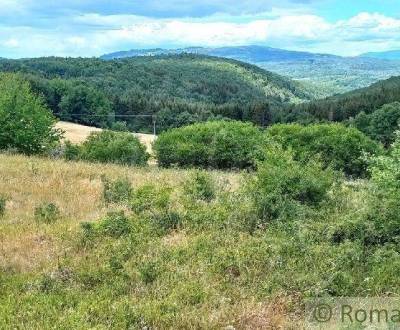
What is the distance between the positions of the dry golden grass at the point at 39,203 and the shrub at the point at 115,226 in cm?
54

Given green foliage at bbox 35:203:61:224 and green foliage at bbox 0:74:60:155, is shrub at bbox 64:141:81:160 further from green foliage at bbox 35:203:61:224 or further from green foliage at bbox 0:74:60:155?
green foliage at bbox 35:203:61:224

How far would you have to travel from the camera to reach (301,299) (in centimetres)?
602

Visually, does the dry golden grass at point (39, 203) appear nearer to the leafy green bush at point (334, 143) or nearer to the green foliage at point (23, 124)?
the green foliage at point (23, 124)

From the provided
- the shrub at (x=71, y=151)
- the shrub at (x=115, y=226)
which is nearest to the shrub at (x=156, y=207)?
the shrub at (x=115, y=226)

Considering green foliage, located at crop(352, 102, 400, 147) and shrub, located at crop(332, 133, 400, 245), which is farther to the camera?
green foliage, located at crop(352, 102, 400, 147)

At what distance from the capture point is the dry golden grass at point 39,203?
7.64 metres

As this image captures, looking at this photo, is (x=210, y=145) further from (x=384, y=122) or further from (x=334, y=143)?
(x=384, y=122)

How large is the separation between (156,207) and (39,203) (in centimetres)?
336

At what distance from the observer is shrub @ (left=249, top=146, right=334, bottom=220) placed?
9.40 m

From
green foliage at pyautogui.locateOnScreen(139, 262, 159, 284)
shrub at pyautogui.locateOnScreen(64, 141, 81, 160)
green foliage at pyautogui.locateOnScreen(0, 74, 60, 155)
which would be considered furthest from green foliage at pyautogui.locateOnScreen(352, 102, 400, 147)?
green foliage at pyautogui.locateOnScreen(139, 262, 159, 284)

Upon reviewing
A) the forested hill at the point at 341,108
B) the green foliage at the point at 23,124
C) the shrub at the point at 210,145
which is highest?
the green foliage at the point at 23,124

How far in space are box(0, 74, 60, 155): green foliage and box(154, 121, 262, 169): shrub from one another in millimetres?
7805

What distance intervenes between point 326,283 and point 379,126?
249ft

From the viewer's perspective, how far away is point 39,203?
1162 centimetres
